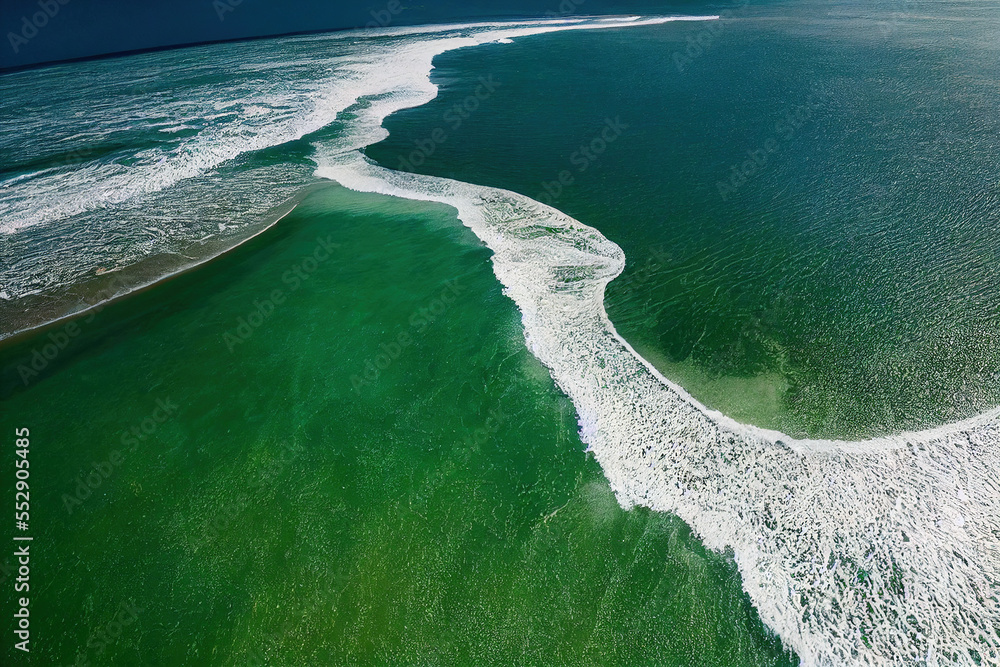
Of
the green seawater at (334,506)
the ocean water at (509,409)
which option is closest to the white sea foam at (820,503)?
the ocean water at (509,409)

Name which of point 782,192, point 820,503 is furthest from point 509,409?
point 782,192

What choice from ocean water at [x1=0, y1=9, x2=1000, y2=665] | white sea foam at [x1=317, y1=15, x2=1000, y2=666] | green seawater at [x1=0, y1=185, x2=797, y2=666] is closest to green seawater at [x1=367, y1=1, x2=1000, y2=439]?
ocean water at [x1=0, y1=9, x2=1000, y2=665]

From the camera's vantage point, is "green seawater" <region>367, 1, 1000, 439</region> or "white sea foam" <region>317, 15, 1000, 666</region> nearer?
"white sea foam" <region>317, 15, 1000, 666</region>

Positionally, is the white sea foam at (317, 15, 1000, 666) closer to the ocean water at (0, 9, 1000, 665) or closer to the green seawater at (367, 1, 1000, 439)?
the ocean water at (0, 9, 1000, 665)

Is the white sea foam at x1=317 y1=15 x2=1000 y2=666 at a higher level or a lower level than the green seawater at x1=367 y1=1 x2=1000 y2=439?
lower

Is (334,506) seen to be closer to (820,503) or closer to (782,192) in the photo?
(820,503)
